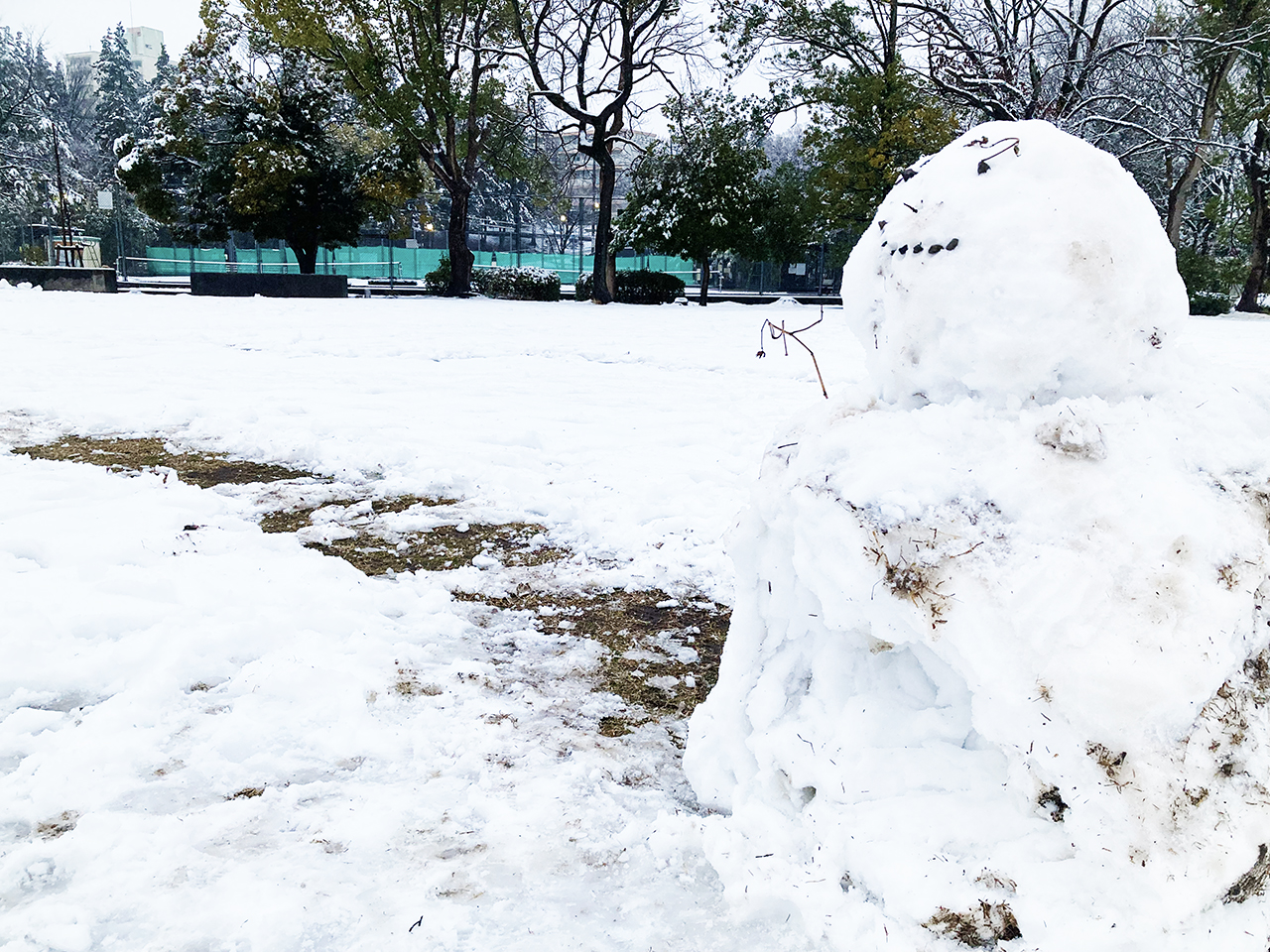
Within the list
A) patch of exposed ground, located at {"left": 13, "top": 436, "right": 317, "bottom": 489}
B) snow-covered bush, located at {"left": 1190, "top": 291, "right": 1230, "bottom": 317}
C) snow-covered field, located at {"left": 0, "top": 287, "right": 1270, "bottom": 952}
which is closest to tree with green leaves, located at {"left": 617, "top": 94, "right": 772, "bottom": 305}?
snow-covered bush, located at {"left": 1190, "top": 291, "right": 1230, "bottom": 317}

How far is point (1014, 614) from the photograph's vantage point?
188 cm

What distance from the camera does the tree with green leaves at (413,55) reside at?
894 inches

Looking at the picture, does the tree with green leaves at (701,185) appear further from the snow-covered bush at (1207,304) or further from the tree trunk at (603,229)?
the snow-covered bush at (1207,304)

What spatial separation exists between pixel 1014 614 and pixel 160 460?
6.08 metres

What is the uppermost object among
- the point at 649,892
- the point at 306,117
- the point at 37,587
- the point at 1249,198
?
the point at 306,117

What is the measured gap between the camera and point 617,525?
4.97m

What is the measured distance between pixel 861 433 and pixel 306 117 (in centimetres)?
2942

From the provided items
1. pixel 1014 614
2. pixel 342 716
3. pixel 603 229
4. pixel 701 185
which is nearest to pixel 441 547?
pixel 342 716

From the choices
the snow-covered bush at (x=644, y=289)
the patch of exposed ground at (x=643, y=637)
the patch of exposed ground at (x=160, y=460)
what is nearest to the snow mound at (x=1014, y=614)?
the patch of exposed ground at (x=643, y=637)

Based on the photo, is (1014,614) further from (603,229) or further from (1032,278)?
(603,229)

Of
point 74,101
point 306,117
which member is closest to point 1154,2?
point 306,117

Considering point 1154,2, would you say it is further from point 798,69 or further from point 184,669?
point 184,669

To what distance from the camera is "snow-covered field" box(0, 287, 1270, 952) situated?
6.83 ft

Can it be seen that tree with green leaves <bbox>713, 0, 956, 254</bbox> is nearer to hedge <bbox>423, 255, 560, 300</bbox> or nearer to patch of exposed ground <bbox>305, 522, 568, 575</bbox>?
hedge <bbox>423, 255, 560, 300</bbox>
